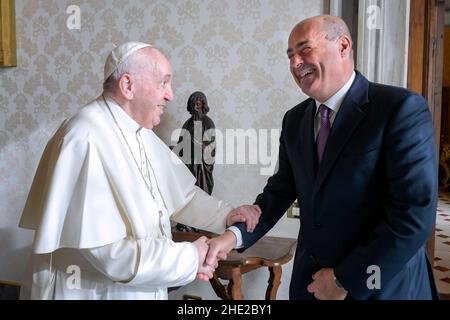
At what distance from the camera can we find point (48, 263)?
157 centimetres

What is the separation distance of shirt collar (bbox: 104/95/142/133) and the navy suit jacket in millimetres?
609

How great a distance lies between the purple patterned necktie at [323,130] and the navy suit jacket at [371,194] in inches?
0.9

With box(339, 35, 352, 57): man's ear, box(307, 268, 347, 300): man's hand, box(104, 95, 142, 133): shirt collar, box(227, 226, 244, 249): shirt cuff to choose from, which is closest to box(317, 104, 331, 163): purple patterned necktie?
box(339, 35, 352, 57): man's ear

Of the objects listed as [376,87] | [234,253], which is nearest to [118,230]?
[376,87]

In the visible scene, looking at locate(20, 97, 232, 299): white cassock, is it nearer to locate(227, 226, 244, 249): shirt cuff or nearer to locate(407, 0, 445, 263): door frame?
locate(227, 226, 244, 249): shirt cuff

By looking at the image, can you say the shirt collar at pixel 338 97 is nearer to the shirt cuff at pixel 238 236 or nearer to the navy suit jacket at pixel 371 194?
the navy suit jacket at pixel 371 194

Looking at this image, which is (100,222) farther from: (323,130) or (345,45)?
(345,45)

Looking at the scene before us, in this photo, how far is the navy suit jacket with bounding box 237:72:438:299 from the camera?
→ 126 centimetres

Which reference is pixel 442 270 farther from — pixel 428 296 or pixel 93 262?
pixel 93 262

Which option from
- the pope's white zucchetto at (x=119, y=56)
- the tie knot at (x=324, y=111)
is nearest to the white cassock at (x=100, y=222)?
the pope's white zucchetto at (x=119, y=56)

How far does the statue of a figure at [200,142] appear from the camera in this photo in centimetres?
286

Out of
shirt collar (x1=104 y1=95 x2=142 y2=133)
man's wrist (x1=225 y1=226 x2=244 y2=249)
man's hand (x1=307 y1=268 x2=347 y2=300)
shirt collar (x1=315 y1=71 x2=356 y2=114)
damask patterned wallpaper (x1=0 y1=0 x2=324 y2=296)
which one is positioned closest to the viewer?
man's hand (x1=307 y1=268 x2=347 y2=300)

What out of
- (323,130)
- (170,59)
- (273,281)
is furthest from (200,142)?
(323,130)

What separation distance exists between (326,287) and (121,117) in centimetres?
92
